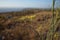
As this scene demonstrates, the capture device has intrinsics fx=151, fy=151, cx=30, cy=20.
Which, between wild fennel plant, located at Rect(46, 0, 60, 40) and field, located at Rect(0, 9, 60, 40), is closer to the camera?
field, located at Rect(0, 9, 60, 40)

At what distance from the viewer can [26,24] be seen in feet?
5.07

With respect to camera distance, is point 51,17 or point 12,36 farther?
point 51,17

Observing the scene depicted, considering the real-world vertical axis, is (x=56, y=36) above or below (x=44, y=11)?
below

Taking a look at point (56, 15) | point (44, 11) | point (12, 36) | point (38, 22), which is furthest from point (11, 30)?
point (56, 15)

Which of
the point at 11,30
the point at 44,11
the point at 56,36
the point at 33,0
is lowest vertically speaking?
the point at 56,36

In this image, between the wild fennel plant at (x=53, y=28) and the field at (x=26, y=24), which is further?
the wild fennel plant at (x=53, y=28)

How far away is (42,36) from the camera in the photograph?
5.16 ft

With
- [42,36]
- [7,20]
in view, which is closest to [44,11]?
[42,36]

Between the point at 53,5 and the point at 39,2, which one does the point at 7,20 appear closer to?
the point at 39,2

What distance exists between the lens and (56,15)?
1.63 meters

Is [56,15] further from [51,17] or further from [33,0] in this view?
[33,0]

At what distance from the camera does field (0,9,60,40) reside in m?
1.48

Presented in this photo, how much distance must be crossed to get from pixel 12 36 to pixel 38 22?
303 millimetres

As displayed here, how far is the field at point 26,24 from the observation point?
4.87 feet
